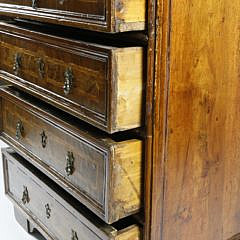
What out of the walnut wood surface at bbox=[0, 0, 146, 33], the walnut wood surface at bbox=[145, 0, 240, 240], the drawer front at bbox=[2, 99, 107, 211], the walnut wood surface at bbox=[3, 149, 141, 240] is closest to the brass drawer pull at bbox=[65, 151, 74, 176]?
the drawer front at bbox=[2, 99, 107, 211]

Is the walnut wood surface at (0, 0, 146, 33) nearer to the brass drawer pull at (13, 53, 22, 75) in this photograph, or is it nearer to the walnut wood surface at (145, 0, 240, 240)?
the walnut wood surface at (145, 0, 240, 240)

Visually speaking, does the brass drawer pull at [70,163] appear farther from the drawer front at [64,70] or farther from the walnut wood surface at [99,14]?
the walnut wood surface at [99,14]

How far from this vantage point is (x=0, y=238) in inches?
62.9

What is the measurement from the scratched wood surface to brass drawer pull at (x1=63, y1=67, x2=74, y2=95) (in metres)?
0.24

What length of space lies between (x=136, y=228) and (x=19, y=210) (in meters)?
0.68

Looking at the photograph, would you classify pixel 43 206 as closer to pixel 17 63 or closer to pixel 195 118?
pixel 17 63

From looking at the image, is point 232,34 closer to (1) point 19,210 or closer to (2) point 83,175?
(2) point 83,175

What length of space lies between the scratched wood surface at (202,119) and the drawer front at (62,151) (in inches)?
6.3

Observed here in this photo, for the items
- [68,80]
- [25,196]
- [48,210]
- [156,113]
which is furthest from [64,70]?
[25,196]

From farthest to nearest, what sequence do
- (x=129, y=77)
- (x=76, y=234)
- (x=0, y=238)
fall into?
(x=0, y=238) → (x=76, y=234) → (x=129, y=77)

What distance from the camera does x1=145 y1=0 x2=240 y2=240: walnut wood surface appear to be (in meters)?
0.97

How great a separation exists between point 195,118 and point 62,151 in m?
0.36

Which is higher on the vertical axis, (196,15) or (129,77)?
(196,15)

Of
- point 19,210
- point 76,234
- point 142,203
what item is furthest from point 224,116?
point 19,210
